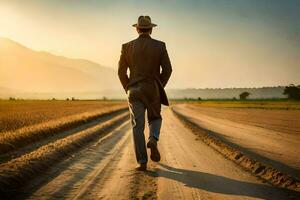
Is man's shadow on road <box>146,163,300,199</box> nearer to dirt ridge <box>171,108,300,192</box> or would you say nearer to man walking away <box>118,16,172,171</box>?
dirt ridge <box>171,108,300,192</box>

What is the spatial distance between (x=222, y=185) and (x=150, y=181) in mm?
1099

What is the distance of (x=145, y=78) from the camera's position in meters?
8.25

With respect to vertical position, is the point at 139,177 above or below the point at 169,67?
below

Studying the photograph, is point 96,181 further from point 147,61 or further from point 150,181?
point 147,61

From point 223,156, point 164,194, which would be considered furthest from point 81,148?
point 164,194

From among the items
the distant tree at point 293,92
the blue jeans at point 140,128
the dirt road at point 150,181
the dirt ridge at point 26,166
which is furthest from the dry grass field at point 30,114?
the distant tree at point 293,92

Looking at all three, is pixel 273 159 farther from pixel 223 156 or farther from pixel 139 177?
pixel 139 177

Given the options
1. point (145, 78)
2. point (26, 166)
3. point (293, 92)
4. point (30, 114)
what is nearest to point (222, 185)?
point (145, 78)

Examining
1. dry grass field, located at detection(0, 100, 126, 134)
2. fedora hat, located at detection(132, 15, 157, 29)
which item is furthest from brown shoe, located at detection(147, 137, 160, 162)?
dry grass field, located at detection(0, 100, 126, 134)

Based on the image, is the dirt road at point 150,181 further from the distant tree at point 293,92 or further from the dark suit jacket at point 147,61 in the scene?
the distant tree at point 293,92

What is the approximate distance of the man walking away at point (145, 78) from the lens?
8189 millimetres

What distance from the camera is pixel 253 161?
29.9 ft

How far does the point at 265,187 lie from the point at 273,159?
350 cm

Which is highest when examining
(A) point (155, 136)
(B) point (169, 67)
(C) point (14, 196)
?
(B) point (169, 67)
